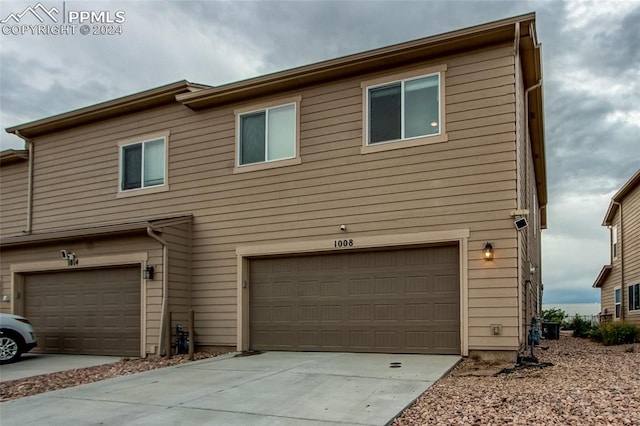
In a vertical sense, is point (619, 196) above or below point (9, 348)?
above

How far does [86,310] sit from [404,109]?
26.1 feet

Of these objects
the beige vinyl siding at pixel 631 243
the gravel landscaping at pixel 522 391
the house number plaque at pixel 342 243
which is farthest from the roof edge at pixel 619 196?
the house number plaque at pixel 342 243

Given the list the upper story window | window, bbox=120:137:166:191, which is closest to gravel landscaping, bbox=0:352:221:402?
the upper story window

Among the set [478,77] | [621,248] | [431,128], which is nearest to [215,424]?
[431,128]

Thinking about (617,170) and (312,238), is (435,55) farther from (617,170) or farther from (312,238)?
(617,170)

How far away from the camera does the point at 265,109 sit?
35.1ft

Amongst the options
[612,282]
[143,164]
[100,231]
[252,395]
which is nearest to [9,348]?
[100,231]

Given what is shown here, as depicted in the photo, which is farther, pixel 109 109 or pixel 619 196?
pixel 619 196

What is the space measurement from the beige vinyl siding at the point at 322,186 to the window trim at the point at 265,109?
0.38 ft

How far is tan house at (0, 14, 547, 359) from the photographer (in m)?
8.56

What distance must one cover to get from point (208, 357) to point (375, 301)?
3303mm

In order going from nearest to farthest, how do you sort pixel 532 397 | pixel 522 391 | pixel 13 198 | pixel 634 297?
pixel 532 397 < pixel 522 391 < pixel 13 198 < pixel 634 297

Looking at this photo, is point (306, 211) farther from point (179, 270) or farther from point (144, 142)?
point (144, 142)

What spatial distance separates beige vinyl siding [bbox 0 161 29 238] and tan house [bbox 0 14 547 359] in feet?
3.43
